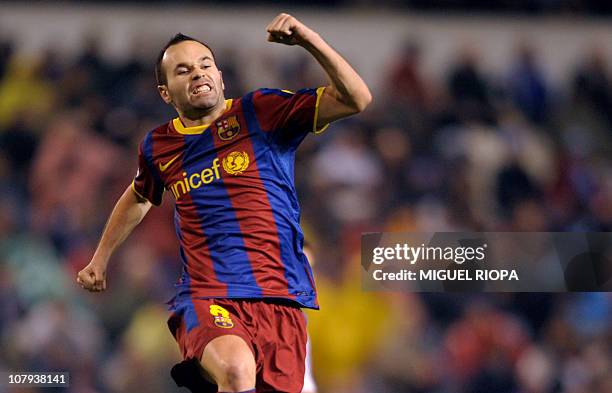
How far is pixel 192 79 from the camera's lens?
189 inches

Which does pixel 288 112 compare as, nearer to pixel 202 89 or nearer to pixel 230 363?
pixel 202 89

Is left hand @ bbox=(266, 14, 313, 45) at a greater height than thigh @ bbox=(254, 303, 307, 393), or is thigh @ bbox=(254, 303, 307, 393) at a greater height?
left hand @ bbox=(266, 14, 313, 45)

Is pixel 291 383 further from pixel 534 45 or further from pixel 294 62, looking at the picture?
pixel 534 45

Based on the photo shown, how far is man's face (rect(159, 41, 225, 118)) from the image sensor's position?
15.6 feet

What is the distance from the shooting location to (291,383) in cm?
457

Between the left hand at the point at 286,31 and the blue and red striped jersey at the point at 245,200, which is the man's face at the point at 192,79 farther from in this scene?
the left hand at the point at 286,31

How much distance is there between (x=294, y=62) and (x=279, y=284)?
7.03m

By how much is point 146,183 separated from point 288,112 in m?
0.87

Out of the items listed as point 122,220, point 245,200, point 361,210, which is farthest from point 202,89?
point 361,210

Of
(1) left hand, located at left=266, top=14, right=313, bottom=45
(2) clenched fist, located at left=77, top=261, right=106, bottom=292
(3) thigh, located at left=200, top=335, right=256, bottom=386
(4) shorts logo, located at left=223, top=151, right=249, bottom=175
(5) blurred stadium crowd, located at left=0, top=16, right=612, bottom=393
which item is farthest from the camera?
(5) blurred stadium crowd, located at left=0, top=16, right=612, bottom=393

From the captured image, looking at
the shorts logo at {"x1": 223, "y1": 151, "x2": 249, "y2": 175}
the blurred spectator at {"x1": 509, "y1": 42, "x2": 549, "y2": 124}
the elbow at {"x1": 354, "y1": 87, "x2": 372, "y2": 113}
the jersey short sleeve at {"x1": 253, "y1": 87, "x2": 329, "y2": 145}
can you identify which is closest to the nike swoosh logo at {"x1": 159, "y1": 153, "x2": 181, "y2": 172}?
the shorts logo at {"x1": 223, "y1": 151, "x2": 249, "y2": 175}

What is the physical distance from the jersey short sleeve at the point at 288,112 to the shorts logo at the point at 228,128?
0.34 feet

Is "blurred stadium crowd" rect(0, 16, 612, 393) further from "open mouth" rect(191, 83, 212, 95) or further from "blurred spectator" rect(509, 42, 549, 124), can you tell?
"open mouth" rect(191, 83, 212, 95)

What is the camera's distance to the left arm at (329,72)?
414 centimetres
